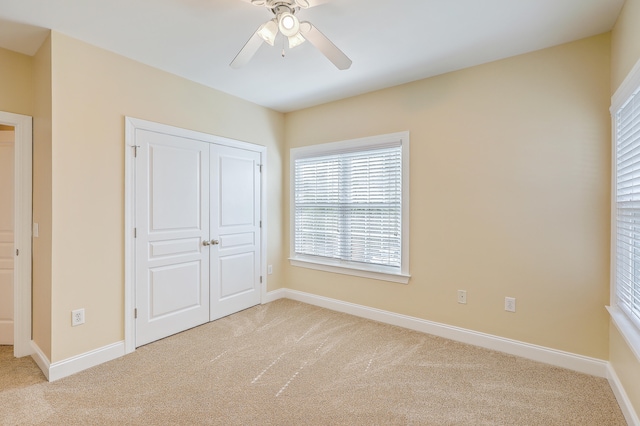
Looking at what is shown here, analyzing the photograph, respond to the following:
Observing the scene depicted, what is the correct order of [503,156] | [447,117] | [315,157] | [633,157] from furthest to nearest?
[315,157], [447,117], [503,156], [633,157]

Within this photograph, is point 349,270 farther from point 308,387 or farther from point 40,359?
point 40,359

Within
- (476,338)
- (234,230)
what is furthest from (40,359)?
(476,338)

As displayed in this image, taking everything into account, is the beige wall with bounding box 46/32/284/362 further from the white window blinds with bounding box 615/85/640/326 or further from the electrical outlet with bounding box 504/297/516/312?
the white window blinds with bounding box 615/85/640/326

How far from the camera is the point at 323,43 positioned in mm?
1935

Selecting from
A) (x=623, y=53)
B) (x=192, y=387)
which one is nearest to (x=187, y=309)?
(x=192, y=387)

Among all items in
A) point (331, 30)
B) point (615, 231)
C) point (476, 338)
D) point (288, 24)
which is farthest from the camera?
point (476, 338)

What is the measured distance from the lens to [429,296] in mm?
3162

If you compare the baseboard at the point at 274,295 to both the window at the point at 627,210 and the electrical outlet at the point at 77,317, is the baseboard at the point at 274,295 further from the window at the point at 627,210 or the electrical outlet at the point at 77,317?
the window at the point at 627,210

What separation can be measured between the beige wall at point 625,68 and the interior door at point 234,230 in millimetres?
3438

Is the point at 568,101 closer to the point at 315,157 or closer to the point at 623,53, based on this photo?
the point at 623,53

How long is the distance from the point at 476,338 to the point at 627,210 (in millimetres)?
1574

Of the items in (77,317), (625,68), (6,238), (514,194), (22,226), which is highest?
(625,68)

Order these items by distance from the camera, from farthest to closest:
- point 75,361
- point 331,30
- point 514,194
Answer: point 514,194, point 75,361, point 331,30

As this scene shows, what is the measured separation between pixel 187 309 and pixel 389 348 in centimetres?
209
